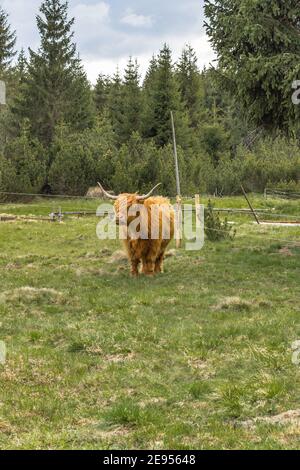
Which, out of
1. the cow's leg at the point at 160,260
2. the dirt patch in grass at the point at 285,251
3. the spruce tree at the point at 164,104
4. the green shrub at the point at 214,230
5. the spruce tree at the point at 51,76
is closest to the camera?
the cow's leg at the point at 160,260

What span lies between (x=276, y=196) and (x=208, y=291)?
92.5ft

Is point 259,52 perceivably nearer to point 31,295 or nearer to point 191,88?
point 31,295

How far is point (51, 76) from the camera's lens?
136ft

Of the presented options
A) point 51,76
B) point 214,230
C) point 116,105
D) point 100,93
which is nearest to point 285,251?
point 214,230

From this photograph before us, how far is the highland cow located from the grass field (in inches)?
A: 22.7

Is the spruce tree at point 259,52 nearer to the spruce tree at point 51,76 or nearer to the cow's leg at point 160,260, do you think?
the cow's leg at point 160,260

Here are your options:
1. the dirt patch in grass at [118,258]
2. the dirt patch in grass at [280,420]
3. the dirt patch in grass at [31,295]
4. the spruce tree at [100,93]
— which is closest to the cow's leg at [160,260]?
the dirt patch in grass at [118,258]

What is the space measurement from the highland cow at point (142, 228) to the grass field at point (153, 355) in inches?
22.7

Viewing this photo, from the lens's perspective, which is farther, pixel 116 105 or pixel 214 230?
pixel 116 105

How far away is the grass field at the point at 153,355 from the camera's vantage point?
543 cm

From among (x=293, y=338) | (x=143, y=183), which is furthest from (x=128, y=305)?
(x=143, y=183)

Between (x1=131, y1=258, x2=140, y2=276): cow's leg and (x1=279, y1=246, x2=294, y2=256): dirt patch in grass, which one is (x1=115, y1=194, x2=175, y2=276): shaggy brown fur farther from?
(x1=279, y1=246, x2=294, y2=256): dirt patch in grass

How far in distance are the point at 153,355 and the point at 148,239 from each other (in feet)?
18.9
